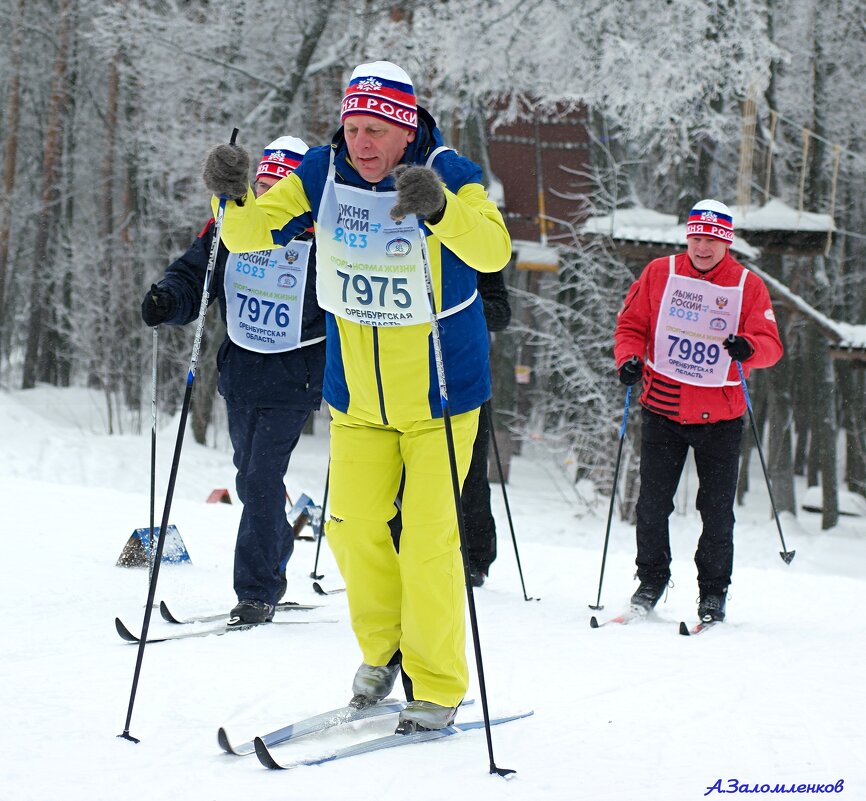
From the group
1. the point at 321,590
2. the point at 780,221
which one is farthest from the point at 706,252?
the point at 780,221

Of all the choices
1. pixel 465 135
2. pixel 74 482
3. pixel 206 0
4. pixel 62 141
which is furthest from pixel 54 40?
pixel 74 482

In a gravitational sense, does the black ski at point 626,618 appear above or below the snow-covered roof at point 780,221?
below

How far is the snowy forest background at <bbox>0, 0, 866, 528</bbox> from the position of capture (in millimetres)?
15305

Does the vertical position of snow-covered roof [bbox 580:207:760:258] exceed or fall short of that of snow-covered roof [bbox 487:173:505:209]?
it falls short

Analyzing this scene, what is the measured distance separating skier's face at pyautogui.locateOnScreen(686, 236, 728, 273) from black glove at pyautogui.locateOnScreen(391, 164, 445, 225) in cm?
306

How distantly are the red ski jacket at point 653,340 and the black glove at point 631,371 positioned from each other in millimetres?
65

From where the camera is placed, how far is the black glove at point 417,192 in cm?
281

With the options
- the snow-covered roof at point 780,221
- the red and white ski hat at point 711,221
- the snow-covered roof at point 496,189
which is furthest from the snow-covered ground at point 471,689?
the snow-covered roof at point 496,189

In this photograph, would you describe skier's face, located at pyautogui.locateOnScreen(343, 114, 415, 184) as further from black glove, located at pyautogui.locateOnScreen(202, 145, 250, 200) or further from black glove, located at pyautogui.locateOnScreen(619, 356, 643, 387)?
black glove, located at pyautogui.locateOnScreen(619, 356, 643, 387)

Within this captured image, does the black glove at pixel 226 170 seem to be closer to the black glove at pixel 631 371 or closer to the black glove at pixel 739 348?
the black glove at pixel 631 371

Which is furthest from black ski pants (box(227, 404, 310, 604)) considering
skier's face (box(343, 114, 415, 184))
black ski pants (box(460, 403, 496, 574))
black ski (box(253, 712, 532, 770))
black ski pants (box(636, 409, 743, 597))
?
black ski pants (box(636, 409, 743, 597))

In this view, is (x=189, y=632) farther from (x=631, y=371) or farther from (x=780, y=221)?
(x=780, y=221)

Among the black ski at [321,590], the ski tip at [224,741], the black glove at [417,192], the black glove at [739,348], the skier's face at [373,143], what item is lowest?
the black ski at [321,590]

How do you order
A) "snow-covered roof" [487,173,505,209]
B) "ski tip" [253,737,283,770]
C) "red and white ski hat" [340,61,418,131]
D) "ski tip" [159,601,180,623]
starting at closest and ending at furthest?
"ski tip" [253,737,283,770] < "red and white ski hat" [340,61,418,131] < "ski tip" [159,601,180,623] < "snow-covered roof" [487,173,505,209]
